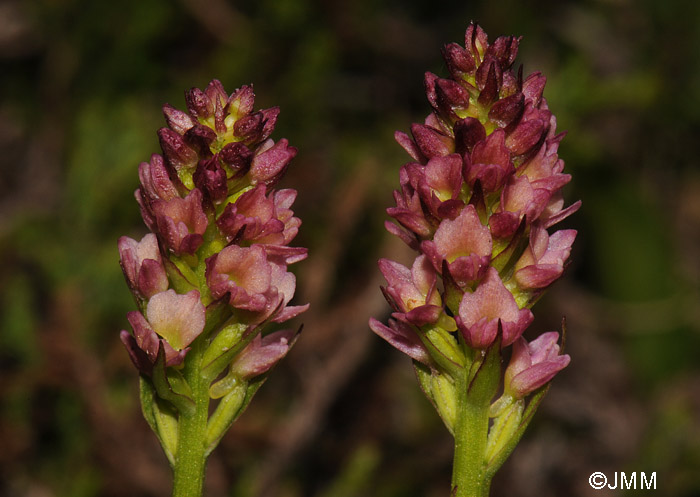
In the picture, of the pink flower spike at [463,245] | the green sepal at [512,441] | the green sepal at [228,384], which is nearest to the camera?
the pink flower spike at [463,245]

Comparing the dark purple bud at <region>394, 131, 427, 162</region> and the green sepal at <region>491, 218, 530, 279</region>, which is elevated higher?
the dark purple bud at <region>394, 131, 427, 162</region>

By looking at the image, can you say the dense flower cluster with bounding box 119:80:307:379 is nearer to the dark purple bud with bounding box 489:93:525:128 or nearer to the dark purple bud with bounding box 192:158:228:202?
the dark purple bud with bounding box 192:158:228:202

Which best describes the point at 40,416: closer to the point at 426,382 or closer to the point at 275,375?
the point at 275,375

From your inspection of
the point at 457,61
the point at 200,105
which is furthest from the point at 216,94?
the point at 457,61

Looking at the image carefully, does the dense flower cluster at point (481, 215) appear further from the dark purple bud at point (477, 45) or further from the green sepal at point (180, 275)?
the green sepal at point (180, 275)

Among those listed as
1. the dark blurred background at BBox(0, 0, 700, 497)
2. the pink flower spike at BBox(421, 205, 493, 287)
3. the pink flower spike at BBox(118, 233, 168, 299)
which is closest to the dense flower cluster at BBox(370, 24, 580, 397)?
the pink flower spike at BBox(421, 205, 493, 287)

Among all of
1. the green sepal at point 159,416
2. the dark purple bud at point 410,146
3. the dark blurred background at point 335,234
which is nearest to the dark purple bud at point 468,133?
the dark purple bud at point 410,146
